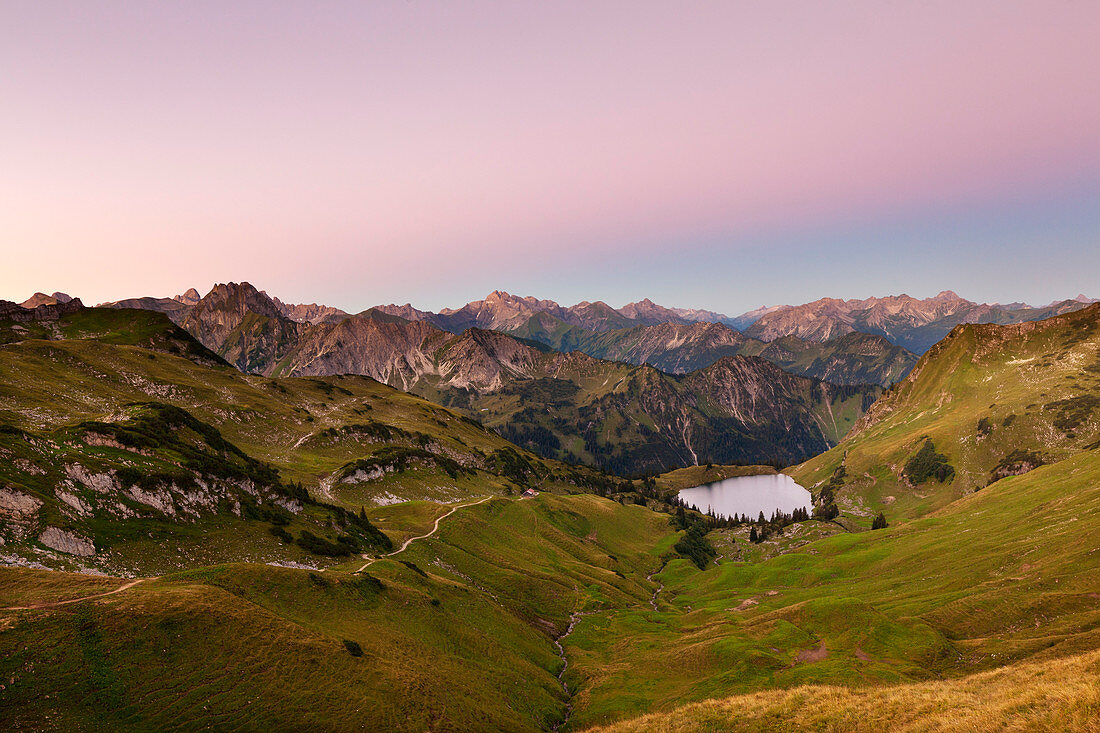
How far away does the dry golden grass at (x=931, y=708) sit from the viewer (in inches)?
881

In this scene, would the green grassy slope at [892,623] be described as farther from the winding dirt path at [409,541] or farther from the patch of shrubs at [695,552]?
the patch of shrubs at [695,552]

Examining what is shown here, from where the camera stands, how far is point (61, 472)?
57.1 meters

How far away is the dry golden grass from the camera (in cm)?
2238

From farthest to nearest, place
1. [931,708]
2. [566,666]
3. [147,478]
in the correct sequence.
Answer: [566,666]
[147,478]
[931,708]

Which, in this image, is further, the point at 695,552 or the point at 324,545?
the point at 695,552

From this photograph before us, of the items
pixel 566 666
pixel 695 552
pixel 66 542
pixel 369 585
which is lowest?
pixel 695 552

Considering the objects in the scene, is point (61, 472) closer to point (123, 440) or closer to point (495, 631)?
point (123, 440)

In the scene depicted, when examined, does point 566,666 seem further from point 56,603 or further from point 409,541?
point 56,603

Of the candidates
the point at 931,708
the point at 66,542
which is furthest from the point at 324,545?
the point at 931,708

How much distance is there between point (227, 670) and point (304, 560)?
34.0 meters

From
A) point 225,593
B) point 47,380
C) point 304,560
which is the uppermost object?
point 47,380

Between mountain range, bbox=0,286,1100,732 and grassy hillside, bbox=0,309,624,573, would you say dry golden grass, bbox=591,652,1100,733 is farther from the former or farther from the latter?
grassy hillside, bbox=0,309,624,573

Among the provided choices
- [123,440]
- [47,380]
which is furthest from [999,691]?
[47,380]

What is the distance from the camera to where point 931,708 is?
93.2 feet
